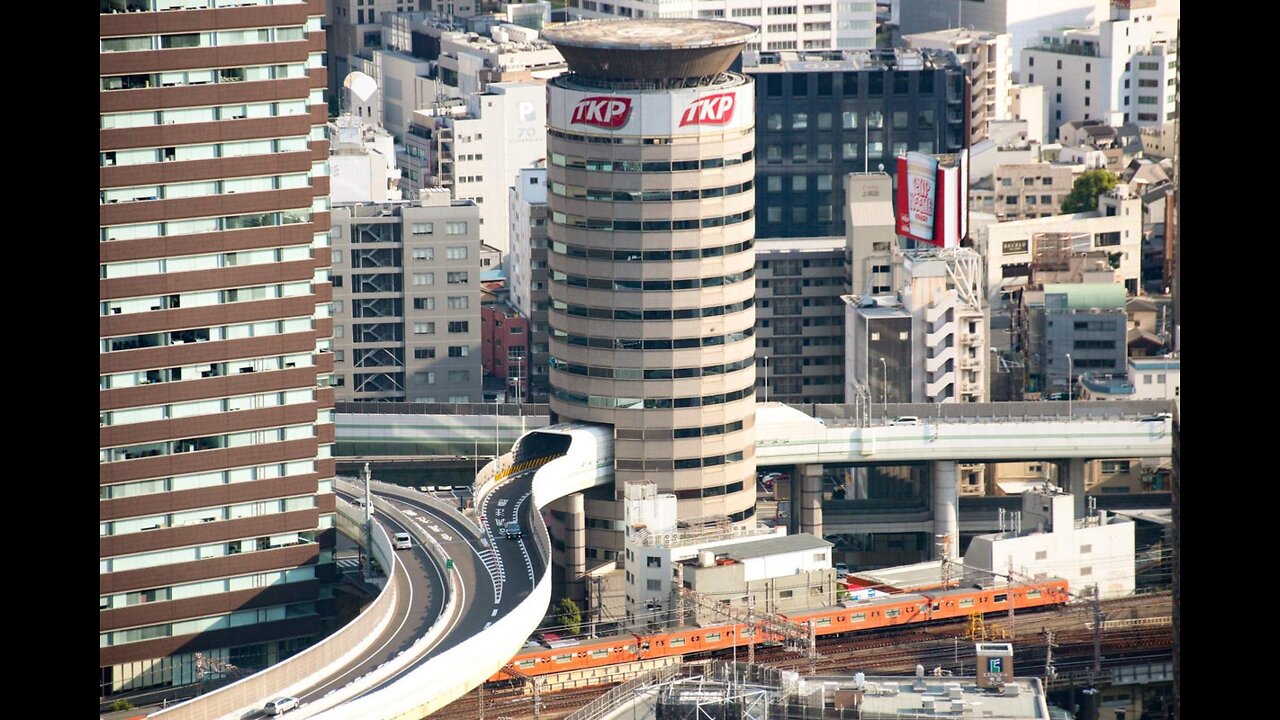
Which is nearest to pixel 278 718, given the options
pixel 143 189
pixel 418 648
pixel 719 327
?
pixel 418 648

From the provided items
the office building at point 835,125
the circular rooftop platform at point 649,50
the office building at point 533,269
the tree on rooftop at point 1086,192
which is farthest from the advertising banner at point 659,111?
the tree on rooftop at point 1086,192

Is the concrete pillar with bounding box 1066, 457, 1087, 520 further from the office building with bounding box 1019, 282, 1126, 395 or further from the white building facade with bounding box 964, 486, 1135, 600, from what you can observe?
the office building with bounding box 1019, 282, 1126, 395

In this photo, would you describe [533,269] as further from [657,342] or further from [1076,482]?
[1076,482]

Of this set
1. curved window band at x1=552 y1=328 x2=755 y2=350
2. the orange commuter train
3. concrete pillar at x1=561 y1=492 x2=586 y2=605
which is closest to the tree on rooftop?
the orange commuter train

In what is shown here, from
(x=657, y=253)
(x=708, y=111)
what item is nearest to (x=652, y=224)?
(x=657, y=253)

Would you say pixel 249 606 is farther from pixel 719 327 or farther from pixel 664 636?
pixel 719 327

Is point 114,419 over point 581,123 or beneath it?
beneath
